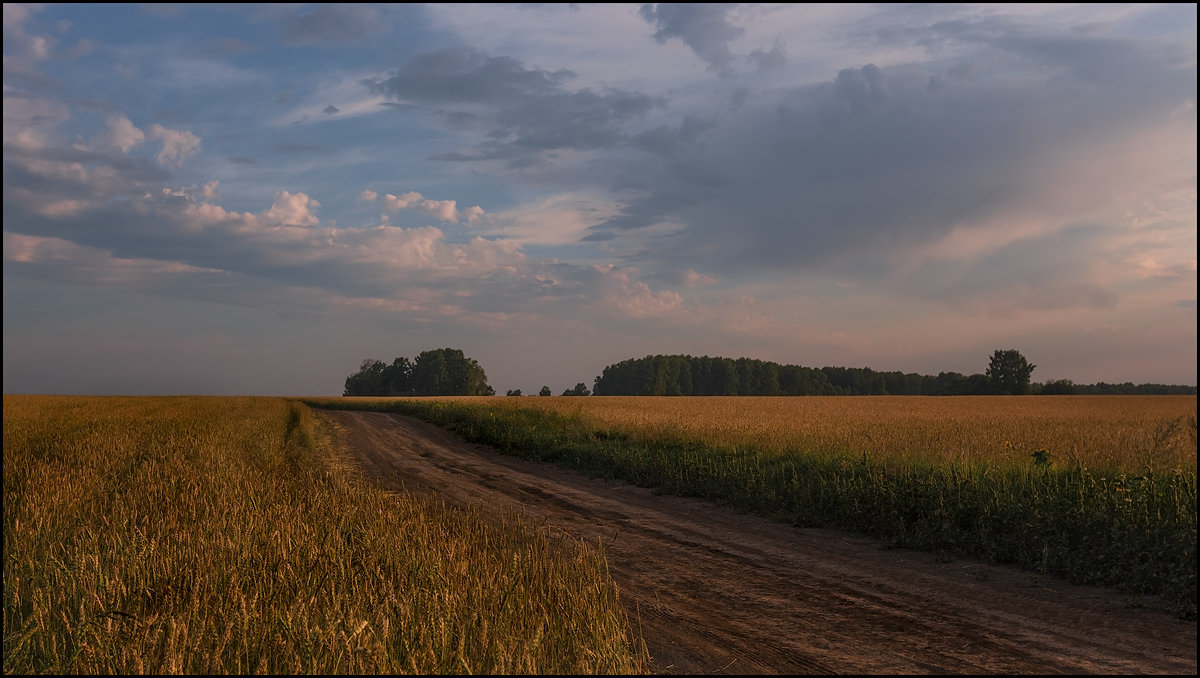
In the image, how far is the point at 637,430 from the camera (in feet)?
81.4

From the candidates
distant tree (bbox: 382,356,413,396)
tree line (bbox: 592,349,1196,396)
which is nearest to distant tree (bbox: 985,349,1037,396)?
tree line (bbox: 592,349,1196,396)

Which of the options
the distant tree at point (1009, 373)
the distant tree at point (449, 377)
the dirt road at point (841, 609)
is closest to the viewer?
the dirt road at point (841, 609)

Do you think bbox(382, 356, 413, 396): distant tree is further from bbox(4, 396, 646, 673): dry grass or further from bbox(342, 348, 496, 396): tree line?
bbox(4, 396, 646, 673): dry grass

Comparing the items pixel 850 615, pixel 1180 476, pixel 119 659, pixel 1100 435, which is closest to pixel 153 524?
pixel 119 659

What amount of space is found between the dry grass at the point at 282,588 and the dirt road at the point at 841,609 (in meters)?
0.72

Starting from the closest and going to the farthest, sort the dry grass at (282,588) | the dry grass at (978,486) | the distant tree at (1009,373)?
the dry grass at (282,588) → the dry grass at (978,486) → the distant tree at (1009,373)

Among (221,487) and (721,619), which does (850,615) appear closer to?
(721,619)

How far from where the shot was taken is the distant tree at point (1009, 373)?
10294 cm

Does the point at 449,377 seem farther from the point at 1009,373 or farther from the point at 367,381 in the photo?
the point at 1009,373

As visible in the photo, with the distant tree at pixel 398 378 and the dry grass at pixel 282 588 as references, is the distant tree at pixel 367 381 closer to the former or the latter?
the distant tree at pixel 398 378

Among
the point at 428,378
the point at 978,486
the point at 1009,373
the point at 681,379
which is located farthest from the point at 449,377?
the point at 978,486

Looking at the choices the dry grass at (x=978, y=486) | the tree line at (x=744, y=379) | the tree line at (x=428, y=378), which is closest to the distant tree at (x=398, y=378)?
the tree line at (x=428, y=378)

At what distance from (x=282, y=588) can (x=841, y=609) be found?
19.0 ft

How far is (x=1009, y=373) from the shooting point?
104m
